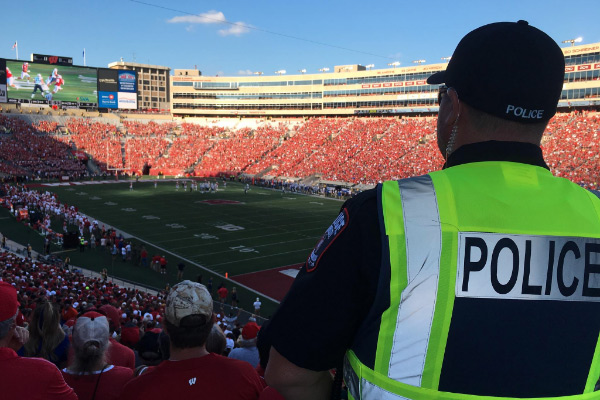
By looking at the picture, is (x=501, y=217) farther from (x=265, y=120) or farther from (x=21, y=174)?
(x=265, y=120)

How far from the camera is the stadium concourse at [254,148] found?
47875mm

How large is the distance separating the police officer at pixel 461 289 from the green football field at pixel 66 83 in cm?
7344

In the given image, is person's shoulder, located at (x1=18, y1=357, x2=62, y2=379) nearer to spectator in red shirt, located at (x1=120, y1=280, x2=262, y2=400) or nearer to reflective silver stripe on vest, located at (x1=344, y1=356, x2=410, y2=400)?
spectator in red shirt, located at (x1=120, y1=280, x2=262, y2=400)

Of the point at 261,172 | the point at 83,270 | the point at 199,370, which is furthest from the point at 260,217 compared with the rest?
the point at 199,370

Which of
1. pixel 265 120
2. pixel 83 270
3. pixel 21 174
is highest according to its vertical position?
pixel 265 120

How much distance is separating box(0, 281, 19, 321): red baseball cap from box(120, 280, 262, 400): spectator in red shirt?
108 centimetres

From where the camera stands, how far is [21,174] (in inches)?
1948

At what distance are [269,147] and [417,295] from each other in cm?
6602

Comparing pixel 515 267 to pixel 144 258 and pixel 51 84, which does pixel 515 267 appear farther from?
pixel 51 84

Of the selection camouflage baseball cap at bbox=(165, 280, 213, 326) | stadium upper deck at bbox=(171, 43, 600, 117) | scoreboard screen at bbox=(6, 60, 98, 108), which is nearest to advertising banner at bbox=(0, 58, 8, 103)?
scoreboard screen at bbox=(6, 60, 98, 108)

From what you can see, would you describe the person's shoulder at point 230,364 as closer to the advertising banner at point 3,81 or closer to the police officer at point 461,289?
the police officer at point 461,289

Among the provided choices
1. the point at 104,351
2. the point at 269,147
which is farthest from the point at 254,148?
the point at 104,351

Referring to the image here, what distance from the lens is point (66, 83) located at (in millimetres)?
65500

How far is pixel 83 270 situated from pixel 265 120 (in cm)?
5990
